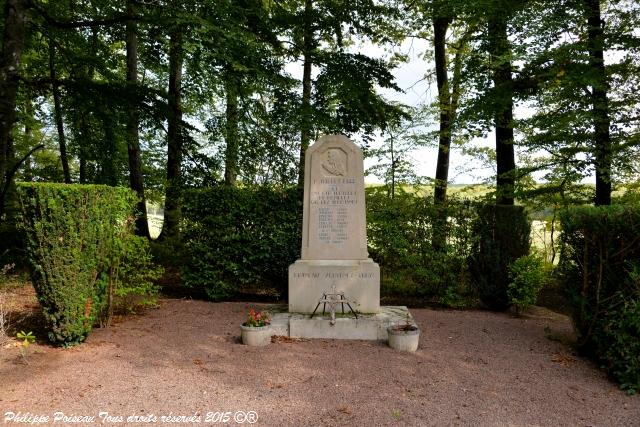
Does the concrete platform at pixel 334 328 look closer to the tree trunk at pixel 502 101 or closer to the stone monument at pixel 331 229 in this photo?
the stone monument at pixel 331 229

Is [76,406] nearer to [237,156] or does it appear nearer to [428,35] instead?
[237,156]

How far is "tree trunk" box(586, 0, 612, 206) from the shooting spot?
9125 mm

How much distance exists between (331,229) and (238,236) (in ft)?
8.91

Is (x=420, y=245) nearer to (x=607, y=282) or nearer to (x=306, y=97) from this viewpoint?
(x=607, y=282)

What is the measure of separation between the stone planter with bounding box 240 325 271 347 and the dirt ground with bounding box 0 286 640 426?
17 cm

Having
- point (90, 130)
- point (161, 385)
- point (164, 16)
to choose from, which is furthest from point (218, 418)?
point (90, 130)

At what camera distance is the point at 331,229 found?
698 cm

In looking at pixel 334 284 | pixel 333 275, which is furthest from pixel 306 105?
pixel 334 284

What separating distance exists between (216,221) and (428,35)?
14234mm

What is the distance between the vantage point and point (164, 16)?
28.1 feet

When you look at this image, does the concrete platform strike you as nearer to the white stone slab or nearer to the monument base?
the monument base

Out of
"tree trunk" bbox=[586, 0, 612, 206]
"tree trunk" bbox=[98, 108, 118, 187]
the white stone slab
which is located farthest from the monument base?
"tree trunk" bbox=[98, 108, 118, 187]

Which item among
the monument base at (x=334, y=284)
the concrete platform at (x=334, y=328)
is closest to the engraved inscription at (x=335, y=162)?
the monument base at (x=334, y=284)

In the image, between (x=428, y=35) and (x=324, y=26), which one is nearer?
(x=324, y=26)
